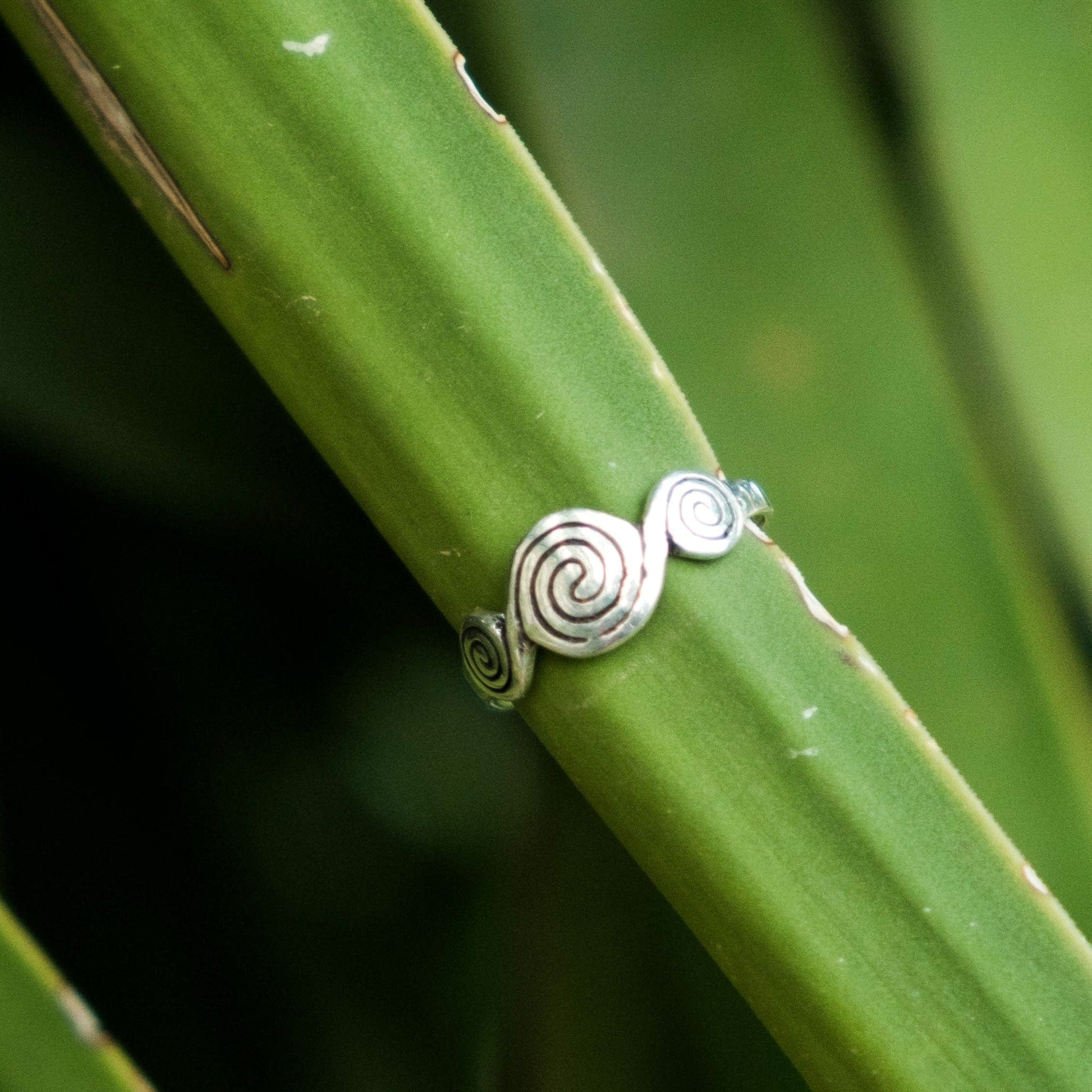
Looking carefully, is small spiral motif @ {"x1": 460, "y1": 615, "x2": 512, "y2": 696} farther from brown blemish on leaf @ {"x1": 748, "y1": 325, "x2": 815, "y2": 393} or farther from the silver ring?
brown blemish on leaf @ {"x1": 748, "y1": 325, "x2": 815, "y2": 393}

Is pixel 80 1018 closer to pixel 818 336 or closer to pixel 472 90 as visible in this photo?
pixel 472 90

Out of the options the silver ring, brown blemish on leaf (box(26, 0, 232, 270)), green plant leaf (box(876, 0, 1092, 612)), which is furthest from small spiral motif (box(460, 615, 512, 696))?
green plant leaf (box(876, 0, 1092, 612))

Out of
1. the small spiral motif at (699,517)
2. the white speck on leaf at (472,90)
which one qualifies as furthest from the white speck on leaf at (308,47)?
the small spiral motif at (699,517)

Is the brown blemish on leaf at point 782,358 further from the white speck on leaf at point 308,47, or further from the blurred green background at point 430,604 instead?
the white speck on leaf at point 308,47

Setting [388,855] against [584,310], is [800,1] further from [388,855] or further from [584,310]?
[388,855]

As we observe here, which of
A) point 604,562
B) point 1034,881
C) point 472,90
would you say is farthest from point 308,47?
point 1034,881

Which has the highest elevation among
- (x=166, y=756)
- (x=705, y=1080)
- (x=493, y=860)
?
(x=166, y=756)

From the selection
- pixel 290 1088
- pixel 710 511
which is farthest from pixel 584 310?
pixel 290 1088
